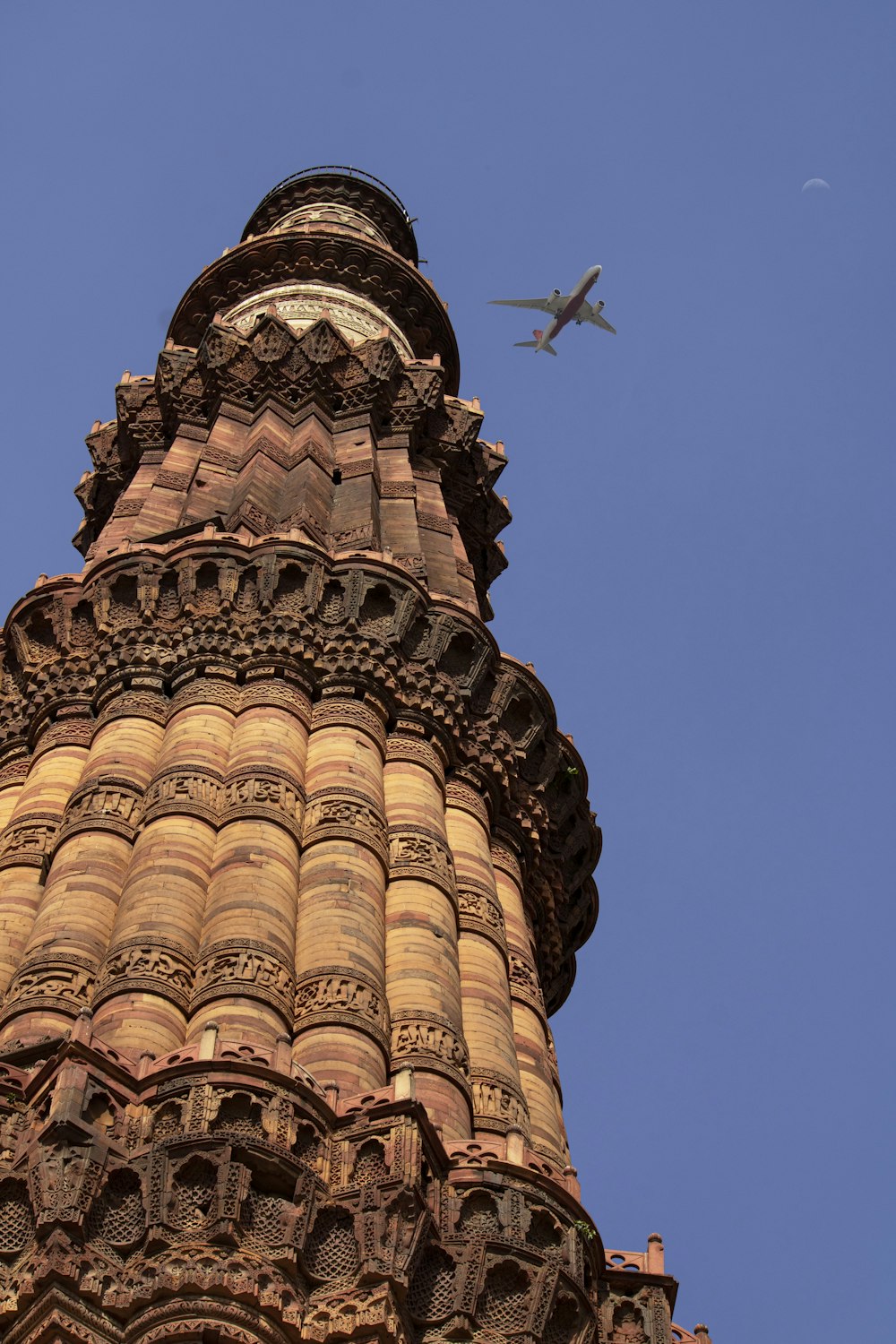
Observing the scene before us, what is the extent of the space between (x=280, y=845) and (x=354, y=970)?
189 cm

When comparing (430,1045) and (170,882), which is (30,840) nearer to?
(170,882)

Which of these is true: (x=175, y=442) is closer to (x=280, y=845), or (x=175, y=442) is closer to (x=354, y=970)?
(x=280, y=845)

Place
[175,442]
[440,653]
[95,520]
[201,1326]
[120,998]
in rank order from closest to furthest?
[201,1326]
[120,998]
[440,653]
[175,442]
[95,520]

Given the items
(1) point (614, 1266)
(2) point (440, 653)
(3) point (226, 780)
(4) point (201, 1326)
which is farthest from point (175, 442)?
(4) point (201, 1326)

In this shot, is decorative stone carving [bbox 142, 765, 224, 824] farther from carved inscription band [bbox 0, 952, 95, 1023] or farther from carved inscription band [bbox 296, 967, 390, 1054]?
carved inscription band [bbox 296, 967, 390, 1054]

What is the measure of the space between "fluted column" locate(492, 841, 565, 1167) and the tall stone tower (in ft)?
0.18

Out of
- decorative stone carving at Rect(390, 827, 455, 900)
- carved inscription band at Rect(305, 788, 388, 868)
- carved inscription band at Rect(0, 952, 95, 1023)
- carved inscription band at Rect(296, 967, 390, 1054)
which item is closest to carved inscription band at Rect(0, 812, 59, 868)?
carved inscription band at Rect(305, 788, 388, 868)

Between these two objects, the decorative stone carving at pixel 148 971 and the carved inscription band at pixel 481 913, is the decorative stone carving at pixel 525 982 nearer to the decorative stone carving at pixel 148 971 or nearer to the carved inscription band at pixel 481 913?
the carved inscription band at pixel 481 913

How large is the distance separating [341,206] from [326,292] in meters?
6.42

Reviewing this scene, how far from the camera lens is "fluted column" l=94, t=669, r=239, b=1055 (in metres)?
15.2

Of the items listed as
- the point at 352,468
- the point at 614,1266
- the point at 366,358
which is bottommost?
the point at 614,1266

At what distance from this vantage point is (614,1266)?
1554 centimetres

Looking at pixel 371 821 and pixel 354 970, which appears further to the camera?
pixel 371 821

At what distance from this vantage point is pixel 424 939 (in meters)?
17.4
